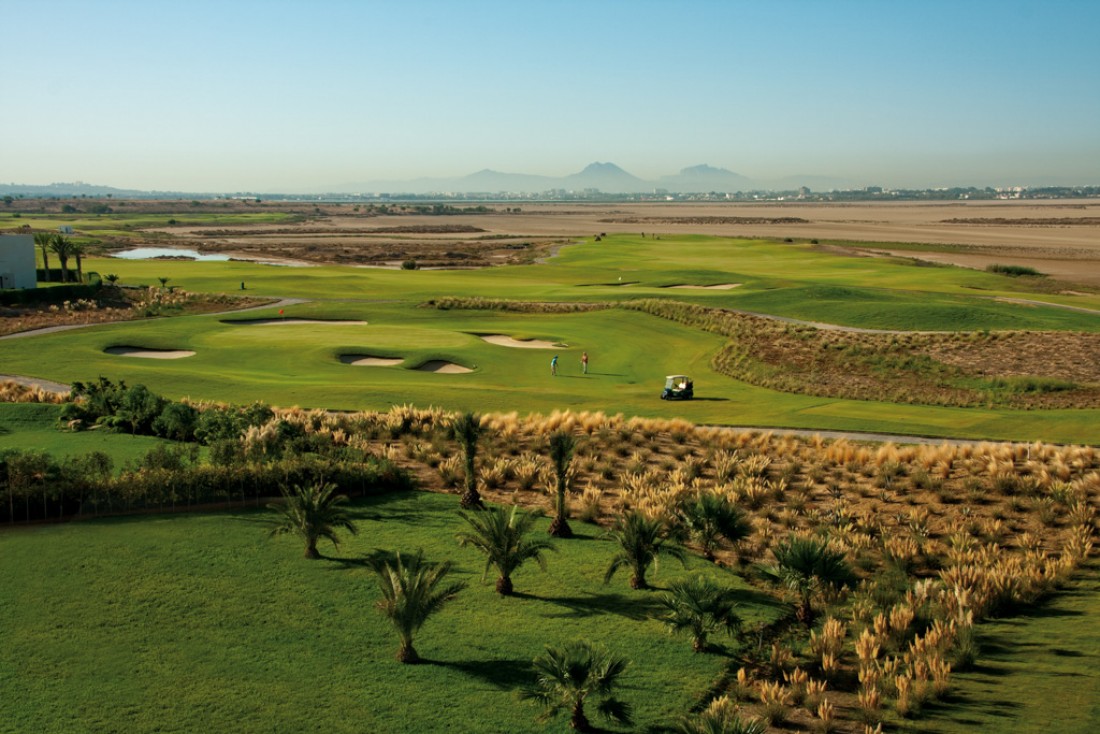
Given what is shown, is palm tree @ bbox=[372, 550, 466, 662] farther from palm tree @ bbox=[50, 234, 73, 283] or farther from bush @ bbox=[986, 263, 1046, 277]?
bush @ bbox=[986, 263, 1046, 277]

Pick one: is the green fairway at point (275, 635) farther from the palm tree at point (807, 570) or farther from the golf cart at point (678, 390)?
the golf cart at point (678, 390)

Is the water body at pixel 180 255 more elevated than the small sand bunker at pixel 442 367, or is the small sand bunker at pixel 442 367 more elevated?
the water body at pixel 180 255

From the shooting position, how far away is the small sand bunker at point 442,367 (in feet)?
161

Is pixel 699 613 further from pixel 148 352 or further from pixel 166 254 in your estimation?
pixel 166 254

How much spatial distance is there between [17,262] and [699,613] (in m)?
73.9

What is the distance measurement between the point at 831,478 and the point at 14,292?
64474mm

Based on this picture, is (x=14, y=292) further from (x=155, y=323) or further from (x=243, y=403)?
(x=243, y=403)

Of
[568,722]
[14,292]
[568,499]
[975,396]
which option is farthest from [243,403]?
[14,292]

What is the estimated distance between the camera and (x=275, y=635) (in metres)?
17.0

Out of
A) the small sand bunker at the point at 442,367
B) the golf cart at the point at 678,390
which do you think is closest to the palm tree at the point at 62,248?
the small sand bunker at the point at 442,367

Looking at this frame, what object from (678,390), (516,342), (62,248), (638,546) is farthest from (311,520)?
(62,248)

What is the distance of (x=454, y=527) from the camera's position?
930 inches

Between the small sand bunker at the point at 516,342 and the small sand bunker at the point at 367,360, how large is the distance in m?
7.62

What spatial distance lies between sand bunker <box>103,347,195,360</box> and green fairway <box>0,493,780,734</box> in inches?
1295
